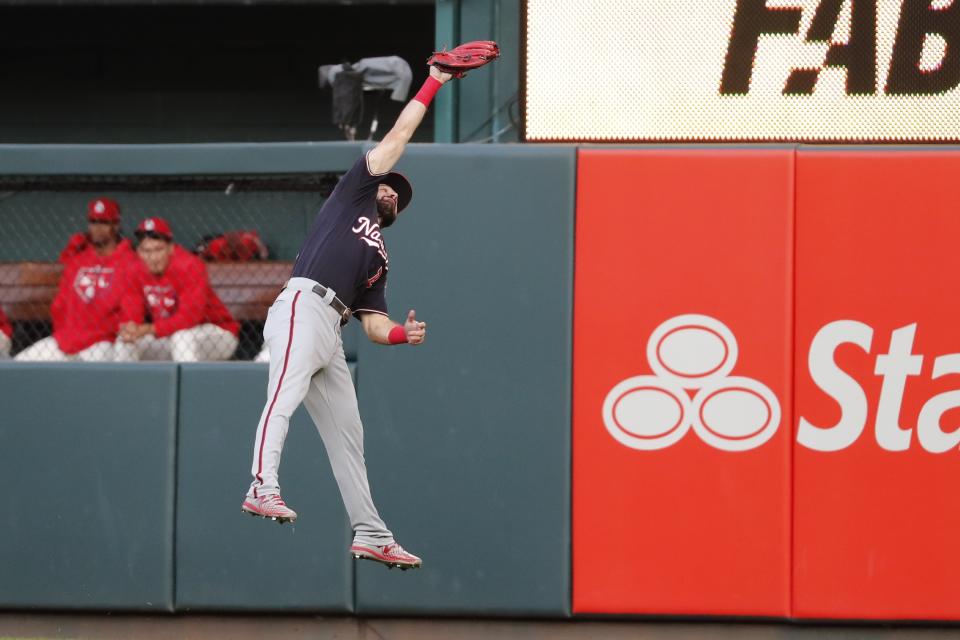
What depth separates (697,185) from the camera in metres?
5.30

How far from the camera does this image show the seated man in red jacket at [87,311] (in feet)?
18.2

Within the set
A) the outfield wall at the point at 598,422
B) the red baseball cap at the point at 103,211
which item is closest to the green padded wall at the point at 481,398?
the outfield wall at the point at 598,422

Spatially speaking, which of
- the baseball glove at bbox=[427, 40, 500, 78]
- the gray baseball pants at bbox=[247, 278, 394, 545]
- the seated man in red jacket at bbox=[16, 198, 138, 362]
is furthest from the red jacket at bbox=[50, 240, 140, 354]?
the baseball glove at bbox=[427, 40, 500, 78]

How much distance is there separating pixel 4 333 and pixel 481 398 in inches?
87.5

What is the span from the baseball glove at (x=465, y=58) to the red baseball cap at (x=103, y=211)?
2.22 metres

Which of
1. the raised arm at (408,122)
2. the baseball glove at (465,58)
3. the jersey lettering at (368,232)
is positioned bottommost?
the jersey lettering at (368,232)

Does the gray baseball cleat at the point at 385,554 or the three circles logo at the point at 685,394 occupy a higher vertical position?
the three circles logo at the point at 685,394

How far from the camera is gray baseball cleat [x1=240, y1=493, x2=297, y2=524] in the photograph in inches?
152

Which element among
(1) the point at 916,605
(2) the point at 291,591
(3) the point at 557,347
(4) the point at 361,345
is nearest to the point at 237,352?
(4) the point at 361,345

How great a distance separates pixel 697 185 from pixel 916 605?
199cm

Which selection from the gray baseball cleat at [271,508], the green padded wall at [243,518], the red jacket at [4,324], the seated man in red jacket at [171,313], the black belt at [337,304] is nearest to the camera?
the gray baseball cleat at [271,508]

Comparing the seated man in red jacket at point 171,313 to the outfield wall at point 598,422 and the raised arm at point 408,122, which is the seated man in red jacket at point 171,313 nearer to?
the outfield wall at point 598,422

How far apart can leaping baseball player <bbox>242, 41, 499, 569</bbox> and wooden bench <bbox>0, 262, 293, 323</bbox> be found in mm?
1140

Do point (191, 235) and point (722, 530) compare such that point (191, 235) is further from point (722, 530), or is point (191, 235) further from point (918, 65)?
point (918, 65)
